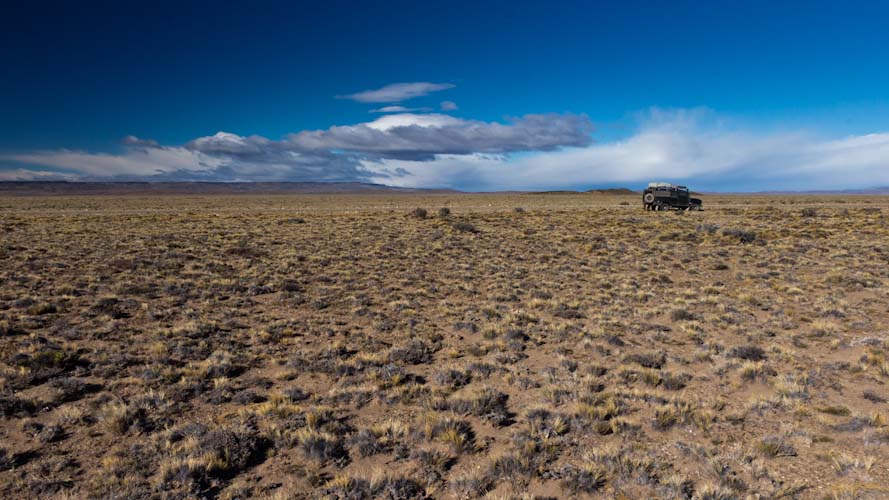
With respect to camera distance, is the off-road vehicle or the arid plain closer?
the arid plain

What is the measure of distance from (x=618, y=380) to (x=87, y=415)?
28.3 feet

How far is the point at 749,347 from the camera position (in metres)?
9.53

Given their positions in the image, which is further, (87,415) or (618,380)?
(618,380)

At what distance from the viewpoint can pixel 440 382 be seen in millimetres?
8164

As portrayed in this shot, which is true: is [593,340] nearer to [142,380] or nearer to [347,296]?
[347,296]

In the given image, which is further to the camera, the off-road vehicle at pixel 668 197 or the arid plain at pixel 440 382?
the off-road vehicle at pixel 668 197

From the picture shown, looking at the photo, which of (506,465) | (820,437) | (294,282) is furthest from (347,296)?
(820,437)

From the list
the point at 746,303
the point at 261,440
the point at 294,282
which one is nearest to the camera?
the point at 261,440

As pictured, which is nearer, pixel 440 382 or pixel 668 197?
pixel 440 382

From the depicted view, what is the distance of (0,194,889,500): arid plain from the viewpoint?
17.7ft

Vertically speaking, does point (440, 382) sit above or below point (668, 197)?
below

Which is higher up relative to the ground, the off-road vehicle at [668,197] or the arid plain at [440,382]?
the off-road vehicle at [668,197]

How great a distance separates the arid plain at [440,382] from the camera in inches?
212

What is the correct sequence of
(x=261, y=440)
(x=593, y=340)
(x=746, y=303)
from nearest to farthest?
(x=261, y=440) < (x=593, y=340) < (x=746, y=303)
